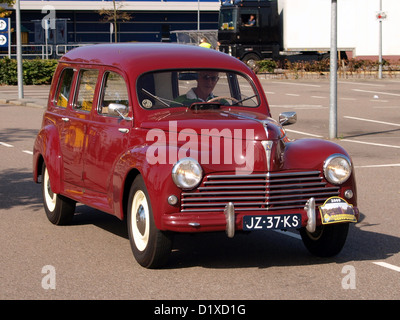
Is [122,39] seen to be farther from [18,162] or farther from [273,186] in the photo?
[273,186]

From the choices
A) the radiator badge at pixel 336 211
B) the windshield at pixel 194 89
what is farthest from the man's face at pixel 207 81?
the radiator badge at pixel 336 211

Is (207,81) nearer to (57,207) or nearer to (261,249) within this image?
(261,249)

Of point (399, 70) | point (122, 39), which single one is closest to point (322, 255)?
point (399, 70)

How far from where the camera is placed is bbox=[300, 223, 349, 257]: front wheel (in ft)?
23.8

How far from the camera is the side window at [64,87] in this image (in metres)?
9.04

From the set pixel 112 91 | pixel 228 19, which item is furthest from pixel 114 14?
pixel 112 91

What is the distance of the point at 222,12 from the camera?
44.3m

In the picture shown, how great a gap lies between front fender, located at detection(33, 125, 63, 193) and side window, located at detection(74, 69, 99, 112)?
0.45 meters

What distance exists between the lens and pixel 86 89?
859cm

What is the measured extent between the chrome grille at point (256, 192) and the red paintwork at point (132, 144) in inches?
2.6

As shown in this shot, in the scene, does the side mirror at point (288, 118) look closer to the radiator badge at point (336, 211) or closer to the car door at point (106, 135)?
the radiator badge at point (336, 211)

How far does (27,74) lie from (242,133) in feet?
100

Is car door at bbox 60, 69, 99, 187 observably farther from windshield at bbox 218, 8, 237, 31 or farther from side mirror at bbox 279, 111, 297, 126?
windshield at bbox 218, 8, 237, 31
